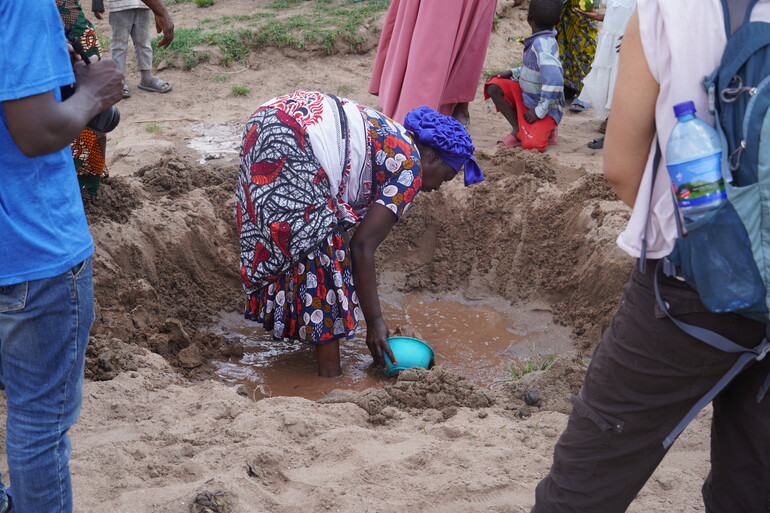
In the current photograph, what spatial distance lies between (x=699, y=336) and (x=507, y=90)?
4.83m

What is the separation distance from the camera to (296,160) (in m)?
3.34

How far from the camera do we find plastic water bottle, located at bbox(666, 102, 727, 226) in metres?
1.55

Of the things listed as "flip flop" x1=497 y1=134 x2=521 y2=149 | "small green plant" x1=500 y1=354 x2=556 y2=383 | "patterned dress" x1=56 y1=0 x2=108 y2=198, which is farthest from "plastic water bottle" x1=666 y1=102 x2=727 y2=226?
"flip flop" x1=497 y1=134 x2=521 y2=149

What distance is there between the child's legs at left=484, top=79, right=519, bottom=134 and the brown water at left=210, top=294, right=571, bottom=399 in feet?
6.41

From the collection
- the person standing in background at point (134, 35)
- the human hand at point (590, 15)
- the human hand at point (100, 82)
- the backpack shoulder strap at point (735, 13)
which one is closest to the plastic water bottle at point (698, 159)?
the backpack shoulder strap at point (735, 13)

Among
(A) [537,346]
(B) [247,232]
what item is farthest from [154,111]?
(A) [537,346]

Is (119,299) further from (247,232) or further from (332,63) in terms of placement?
(332,63)

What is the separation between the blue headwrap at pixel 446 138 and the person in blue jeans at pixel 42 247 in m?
1.81

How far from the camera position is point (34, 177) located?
173 cm

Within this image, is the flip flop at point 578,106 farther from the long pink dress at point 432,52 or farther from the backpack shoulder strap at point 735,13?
the backpack shoulder strap at point 735,13

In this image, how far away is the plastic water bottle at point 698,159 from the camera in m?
1.55

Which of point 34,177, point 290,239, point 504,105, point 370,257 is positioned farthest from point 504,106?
point 34,177

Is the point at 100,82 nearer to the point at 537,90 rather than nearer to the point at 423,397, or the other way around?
the point at 423,397

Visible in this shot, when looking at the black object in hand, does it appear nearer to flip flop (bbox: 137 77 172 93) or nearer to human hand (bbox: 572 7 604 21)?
human hand (bbox: 572 7 604 21)
